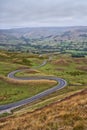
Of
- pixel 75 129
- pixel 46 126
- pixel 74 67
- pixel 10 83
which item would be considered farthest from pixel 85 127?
pixel 74 67

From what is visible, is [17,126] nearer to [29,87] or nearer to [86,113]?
[86,113]

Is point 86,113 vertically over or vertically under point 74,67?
over

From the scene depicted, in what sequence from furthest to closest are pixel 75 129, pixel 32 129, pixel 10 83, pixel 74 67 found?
1. pixel 74 67
2. pixel 10 83
3. pixel 32 129
4. pixel 75 129

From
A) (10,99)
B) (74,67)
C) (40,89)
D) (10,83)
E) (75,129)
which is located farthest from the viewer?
(74,67)

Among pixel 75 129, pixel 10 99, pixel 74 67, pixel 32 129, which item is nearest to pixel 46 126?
pixel 32 129

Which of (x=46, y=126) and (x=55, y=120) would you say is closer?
(x=46, y=126)

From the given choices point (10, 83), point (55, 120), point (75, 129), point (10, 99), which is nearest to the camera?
point (75, 129)

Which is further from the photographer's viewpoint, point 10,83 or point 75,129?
point 10,83

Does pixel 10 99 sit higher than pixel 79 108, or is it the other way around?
pixel 79 108

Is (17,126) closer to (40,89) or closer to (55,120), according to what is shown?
(55,120)
